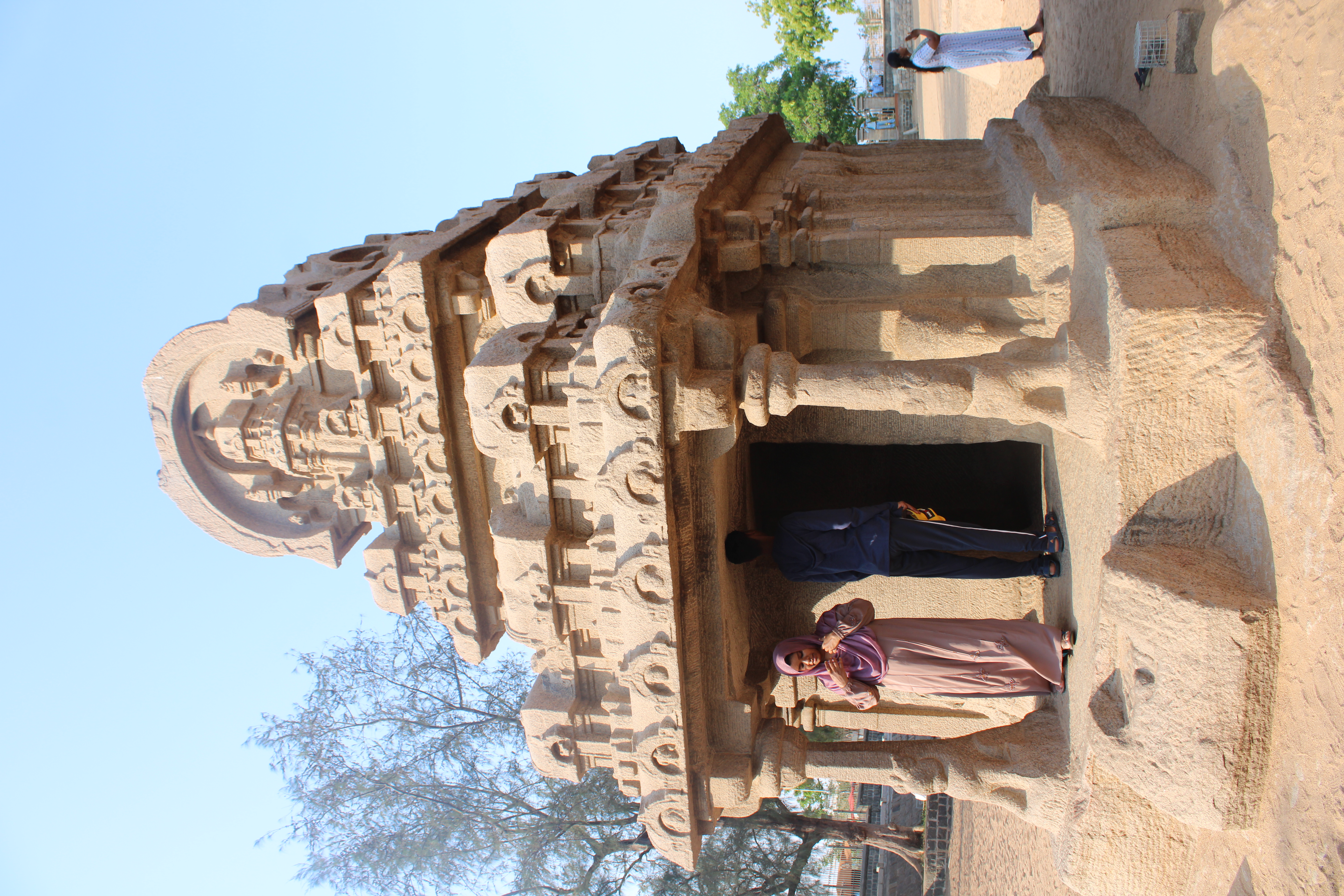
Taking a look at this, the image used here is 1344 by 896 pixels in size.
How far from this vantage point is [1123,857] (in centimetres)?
419

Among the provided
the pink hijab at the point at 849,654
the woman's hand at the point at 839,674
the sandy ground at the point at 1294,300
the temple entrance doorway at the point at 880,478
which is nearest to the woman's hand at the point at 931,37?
the sandy ground at the point at 1294,300

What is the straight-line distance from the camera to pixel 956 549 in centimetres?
500

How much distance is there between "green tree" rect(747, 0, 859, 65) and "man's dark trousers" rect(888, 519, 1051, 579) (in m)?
17.1

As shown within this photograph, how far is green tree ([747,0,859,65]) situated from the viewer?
18609mm

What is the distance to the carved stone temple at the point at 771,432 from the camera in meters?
3.47

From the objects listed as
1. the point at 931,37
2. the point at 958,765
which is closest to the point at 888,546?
the point at 958,765

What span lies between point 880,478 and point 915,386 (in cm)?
271

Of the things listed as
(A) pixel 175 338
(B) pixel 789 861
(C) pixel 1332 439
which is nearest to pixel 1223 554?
(C) pixel 1332 439

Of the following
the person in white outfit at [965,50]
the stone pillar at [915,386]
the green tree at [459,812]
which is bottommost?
the green tree at [459,812]

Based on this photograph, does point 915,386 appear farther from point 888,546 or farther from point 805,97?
point 805,97

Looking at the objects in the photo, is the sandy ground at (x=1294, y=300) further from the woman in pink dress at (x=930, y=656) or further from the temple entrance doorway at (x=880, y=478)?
the temple entrance doorway at (x=880, y=478)

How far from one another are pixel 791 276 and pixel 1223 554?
2.90m

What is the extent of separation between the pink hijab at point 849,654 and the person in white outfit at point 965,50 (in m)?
4.64

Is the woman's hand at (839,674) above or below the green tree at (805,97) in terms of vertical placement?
below
